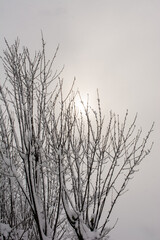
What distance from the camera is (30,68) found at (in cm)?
525

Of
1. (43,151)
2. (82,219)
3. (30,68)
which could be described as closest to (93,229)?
(82,219)

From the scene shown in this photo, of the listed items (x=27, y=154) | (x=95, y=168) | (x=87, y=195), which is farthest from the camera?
(x=95, y=168)

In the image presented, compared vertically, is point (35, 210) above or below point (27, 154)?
below

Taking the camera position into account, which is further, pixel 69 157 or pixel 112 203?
pixel 69 157

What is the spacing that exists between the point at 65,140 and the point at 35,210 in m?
1.32

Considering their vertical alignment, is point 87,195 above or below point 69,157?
below

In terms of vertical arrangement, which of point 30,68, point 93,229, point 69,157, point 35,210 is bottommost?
point 93,229

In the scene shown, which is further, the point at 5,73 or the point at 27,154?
the point at 5,73

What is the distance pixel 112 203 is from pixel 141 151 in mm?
1140

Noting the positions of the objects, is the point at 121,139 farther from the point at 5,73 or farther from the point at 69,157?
the point at 5,73

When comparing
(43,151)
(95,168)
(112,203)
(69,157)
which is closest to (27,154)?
(43,151)

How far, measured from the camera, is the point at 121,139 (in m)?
5.21

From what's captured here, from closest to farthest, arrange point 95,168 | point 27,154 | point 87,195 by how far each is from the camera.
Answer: point 27,154
point 87,195
point 95,168

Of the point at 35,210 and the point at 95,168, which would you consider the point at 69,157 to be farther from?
the point at 35,210
